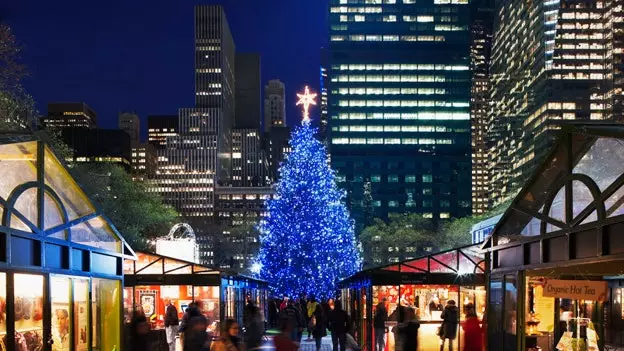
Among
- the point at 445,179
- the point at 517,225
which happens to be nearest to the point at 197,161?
the point at 445,179

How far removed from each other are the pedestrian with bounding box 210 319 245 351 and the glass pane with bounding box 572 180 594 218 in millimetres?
4613

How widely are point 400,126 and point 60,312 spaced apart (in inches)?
5559

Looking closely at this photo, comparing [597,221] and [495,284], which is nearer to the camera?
[597,221]

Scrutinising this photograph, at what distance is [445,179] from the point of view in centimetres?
14975

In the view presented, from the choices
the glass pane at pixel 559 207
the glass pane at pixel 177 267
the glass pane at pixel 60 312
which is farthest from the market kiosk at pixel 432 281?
the glass pane at pixel 559 207

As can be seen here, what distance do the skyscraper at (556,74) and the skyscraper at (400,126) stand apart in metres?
9.73

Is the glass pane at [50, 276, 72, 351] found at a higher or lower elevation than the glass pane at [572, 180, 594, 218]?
lower

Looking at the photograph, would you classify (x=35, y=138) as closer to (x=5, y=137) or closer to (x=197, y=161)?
(x=5, y=137)

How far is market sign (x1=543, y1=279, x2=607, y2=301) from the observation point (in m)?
9.95

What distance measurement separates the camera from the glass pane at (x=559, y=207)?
425 inches

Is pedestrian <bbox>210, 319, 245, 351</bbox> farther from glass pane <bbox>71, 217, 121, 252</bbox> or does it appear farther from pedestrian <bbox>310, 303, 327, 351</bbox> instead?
pedestrian <bbox>310, 303, 327, 351</bbox>

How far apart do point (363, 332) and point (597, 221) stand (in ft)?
50.4

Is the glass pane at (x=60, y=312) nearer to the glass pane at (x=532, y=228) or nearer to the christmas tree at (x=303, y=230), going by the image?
the glass pane at (x=532, y=228)

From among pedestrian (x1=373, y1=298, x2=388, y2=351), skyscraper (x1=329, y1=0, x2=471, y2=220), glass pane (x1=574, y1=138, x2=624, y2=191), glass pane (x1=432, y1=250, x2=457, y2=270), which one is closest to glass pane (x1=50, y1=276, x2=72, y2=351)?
glass pane (x1=574, y1=138, x2=624, y2=191)
